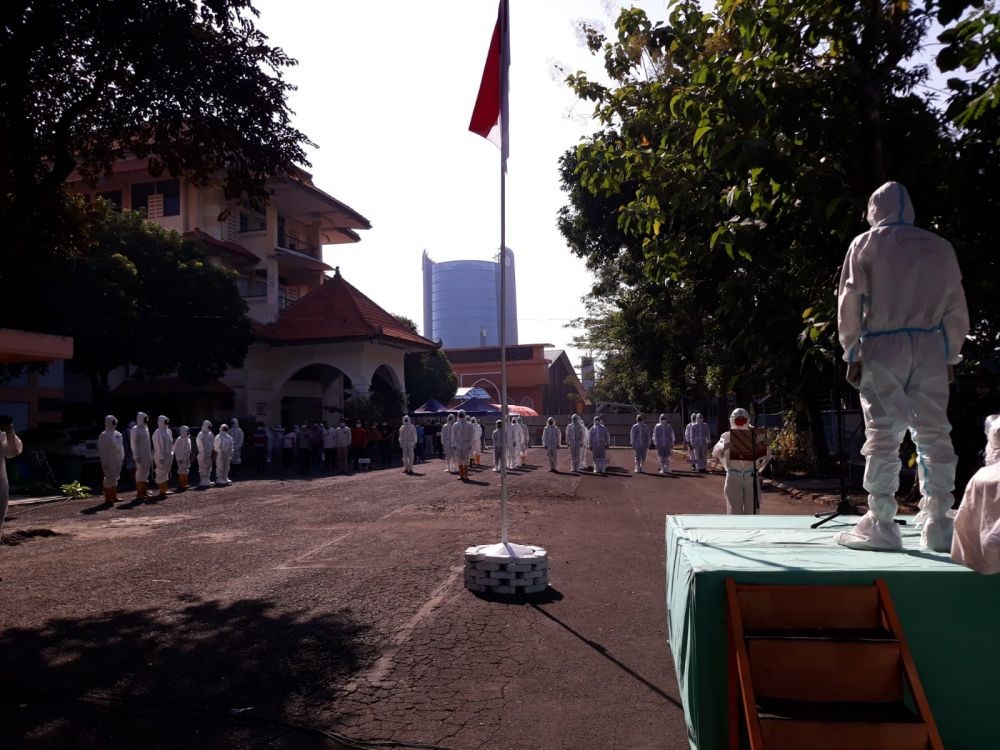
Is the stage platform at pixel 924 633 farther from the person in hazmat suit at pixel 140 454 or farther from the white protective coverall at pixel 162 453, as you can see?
the white protective coverall at pixel 162 453

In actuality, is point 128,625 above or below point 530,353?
below

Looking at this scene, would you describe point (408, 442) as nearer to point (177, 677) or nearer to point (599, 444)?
point (599, 444)

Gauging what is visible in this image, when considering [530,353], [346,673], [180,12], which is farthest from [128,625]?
[530,353]

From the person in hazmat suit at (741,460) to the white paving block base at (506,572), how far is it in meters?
3.01

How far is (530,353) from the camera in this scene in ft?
195

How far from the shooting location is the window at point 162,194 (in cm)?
3231

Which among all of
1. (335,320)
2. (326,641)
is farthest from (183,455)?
(326,641)

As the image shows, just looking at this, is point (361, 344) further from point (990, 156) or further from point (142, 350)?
point (990, 156)

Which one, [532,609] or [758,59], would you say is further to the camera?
[758,59]

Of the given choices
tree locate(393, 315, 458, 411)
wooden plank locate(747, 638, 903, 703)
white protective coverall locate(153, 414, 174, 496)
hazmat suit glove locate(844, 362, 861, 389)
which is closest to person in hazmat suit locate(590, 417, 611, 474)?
white protective coverall locate(153, 414, 174, 496)

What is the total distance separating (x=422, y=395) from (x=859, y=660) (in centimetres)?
4025

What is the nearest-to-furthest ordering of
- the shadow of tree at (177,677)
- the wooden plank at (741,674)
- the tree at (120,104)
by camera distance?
the wooden plank at (741,674)
the shadow of tree at (177,677)
the tree at (120,104)

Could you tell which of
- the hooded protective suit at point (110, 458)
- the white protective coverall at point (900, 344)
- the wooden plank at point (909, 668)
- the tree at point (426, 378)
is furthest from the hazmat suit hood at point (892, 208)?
the tree at point (426, 378)

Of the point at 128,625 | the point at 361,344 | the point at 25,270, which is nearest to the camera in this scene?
the point at 128,625
